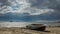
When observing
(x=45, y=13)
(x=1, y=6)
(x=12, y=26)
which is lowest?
(x=12, y=26)

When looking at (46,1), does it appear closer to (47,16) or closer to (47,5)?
(47,5)

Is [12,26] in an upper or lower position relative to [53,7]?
lower

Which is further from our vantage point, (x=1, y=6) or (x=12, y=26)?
(x=12, y=26)

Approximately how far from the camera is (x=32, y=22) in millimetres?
7371

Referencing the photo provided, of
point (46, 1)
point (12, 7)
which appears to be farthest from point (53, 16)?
point (12, 7)

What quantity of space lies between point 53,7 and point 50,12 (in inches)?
13.8

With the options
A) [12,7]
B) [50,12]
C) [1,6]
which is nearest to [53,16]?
[50,12]

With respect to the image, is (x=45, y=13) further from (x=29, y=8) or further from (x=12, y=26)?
(x=12, y=26)

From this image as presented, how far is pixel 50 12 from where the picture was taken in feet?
24.8

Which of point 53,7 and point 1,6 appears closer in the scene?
point 1,6

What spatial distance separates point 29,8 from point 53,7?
1427 millimetres

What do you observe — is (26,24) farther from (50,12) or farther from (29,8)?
(50,12)

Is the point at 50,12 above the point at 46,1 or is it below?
below

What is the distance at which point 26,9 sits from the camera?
7254 mm
